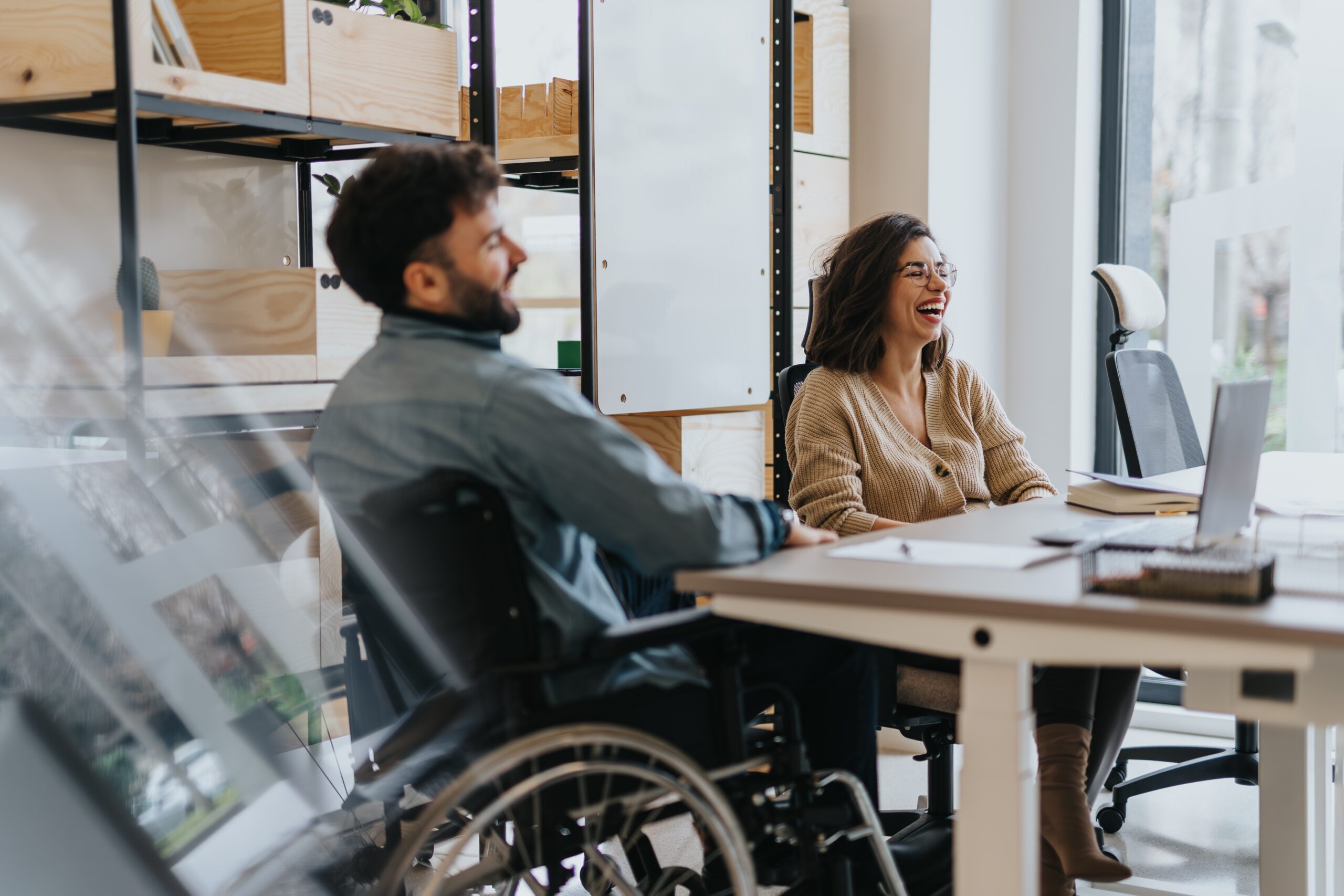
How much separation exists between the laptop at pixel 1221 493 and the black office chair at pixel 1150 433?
94cm

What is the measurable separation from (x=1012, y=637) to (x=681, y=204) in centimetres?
155

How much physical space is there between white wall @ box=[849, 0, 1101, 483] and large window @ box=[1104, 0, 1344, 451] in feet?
0.53

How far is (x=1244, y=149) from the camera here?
3457 millimetres

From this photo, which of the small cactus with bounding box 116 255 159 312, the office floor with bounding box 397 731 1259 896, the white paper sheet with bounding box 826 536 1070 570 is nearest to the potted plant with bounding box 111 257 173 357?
the small cactus with bounding box 116 255 159 312

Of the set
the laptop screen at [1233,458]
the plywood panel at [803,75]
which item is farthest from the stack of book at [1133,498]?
the plywood panel at [803,75]

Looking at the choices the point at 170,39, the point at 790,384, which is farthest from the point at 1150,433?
the point at 170,39

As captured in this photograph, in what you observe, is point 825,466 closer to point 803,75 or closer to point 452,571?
point 452,571

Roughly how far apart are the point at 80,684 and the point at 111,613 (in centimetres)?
10

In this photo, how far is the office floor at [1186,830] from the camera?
2.37 meters

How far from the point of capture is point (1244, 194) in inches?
136

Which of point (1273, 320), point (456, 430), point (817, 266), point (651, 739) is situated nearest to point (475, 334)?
point (456, 430)

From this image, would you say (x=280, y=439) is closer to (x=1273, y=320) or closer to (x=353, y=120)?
(x=353, y=120)

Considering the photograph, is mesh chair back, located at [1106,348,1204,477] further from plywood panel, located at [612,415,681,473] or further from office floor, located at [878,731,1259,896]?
plywood panel, located at [612,415,681,473]

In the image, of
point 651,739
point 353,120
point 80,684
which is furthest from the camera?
point 353,120
